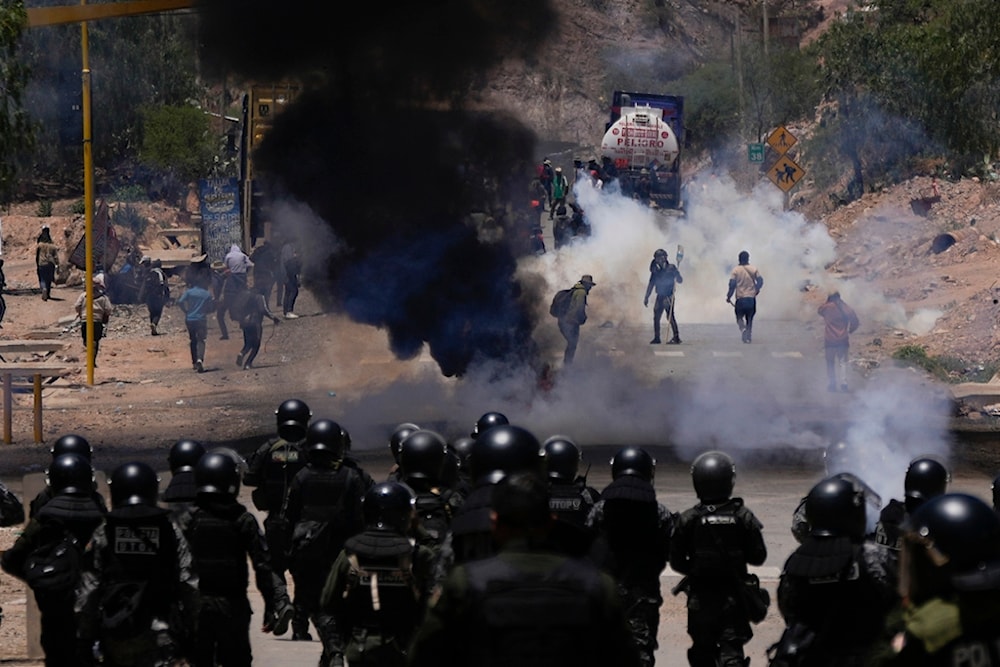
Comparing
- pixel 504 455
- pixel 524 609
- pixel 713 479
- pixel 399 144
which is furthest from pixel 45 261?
pixel 524 609

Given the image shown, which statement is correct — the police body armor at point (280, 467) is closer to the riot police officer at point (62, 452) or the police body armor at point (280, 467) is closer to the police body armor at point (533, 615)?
the riot police officer at point (62, 452)

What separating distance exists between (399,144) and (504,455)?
13201mm

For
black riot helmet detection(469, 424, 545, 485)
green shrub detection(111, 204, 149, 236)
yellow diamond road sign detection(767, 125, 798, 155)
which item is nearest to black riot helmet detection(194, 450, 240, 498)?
black riot helmet detection(469, 424, 545, 485)

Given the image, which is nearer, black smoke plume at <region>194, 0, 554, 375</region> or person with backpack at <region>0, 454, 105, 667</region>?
person with backpack at <region>0, 454, 105, 667</region>

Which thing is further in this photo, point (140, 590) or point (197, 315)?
point (197, 315)

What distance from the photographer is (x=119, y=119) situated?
54781mm

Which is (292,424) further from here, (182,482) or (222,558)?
(222,558)

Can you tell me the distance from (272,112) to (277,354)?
24.8 feet

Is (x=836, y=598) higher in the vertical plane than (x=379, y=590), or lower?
higher

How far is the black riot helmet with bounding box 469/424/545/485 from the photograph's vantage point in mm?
5531

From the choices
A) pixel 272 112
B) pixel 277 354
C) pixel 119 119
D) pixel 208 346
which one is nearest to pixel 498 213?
pixel 272 112

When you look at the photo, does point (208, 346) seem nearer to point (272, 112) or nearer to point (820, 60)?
point (272, 112)

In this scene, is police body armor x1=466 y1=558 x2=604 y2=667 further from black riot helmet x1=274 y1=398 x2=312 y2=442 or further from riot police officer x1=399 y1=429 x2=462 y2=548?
black riot helmet x1=274 y1=398 x2=312 y2=442

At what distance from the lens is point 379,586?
20.5 ft
